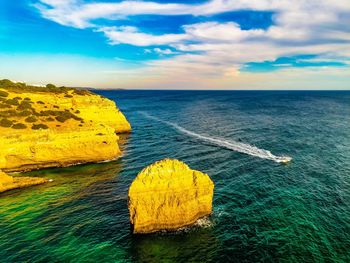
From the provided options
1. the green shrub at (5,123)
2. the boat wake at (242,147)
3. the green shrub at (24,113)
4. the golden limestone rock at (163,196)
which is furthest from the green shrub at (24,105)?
the golden limestone rock at (163,196)

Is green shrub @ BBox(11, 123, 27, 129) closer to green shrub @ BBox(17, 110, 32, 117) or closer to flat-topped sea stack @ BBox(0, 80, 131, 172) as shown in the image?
flat-topped sea stack @ BBox(0, 80, 131, 172)

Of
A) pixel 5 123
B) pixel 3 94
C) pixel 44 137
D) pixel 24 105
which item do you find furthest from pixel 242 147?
pixel 3 94

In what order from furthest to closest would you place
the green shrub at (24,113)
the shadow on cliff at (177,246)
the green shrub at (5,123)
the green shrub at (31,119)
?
1. the green shrub at (24,113)
2. the green shrub at (31,119)
3. the green shrub at (5,123)
4. the shadow on cliff at (177,246)

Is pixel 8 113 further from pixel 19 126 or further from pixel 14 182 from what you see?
pixel 14 182

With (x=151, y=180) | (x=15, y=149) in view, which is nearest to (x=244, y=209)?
(x=151, y=180)

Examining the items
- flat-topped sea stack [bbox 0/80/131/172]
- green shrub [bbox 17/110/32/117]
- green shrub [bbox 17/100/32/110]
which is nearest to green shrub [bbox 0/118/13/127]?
flat-topped sea stack [bbox 0/80/131/172]

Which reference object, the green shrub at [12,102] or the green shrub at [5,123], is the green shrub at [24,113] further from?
the green shrub at [12,102]
